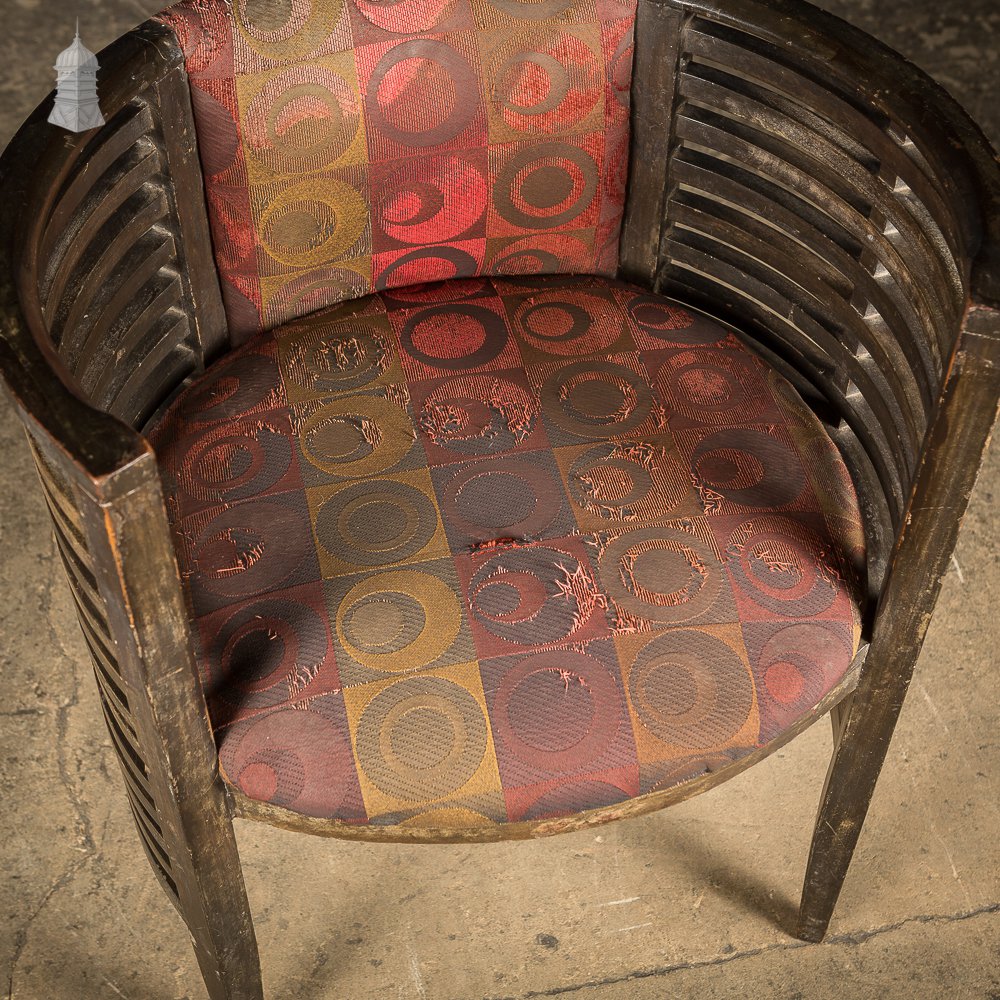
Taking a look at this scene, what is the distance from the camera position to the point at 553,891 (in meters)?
1.99

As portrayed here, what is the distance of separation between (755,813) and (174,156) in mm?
1159

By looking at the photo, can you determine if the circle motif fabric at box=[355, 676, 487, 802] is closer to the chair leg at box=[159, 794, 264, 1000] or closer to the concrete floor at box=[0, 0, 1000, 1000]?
the chair leg at box=[159, 794, 264, 1000]

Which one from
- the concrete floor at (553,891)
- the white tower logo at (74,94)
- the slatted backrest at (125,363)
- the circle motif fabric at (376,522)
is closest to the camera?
the slatted backrest at (125,363)

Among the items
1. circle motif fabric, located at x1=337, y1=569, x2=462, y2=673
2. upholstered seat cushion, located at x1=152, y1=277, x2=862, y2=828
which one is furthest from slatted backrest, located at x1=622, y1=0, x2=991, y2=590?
circle motif fabric, located at x1=337, y1=569, x2=462, y2=673

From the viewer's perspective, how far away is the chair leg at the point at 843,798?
164 cm

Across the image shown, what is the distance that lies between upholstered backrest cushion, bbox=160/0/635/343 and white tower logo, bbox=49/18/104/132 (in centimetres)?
18

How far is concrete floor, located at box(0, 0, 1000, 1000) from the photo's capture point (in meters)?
1.90

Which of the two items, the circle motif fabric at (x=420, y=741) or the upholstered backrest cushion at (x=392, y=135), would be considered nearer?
the circle motif fabric at (x=420, y=741)

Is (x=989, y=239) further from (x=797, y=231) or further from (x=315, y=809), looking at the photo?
(x=315, y=809)

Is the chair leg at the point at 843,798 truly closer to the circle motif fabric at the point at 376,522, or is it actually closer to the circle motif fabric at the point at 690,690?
the circle motif fabric at the point at 690,690

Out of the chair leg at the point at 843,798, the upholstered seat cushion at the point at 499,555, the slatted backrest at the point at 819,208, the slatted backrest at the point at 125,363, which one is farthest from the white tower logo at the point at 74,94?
the chair leg at the point at 843,798

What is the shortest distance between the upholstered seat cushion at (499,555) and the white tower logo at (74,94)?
39cm

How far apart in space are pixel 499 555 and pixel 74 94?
0.62 m

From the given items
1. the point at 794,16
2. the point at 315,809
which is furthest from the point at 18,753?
the point at 794,16
